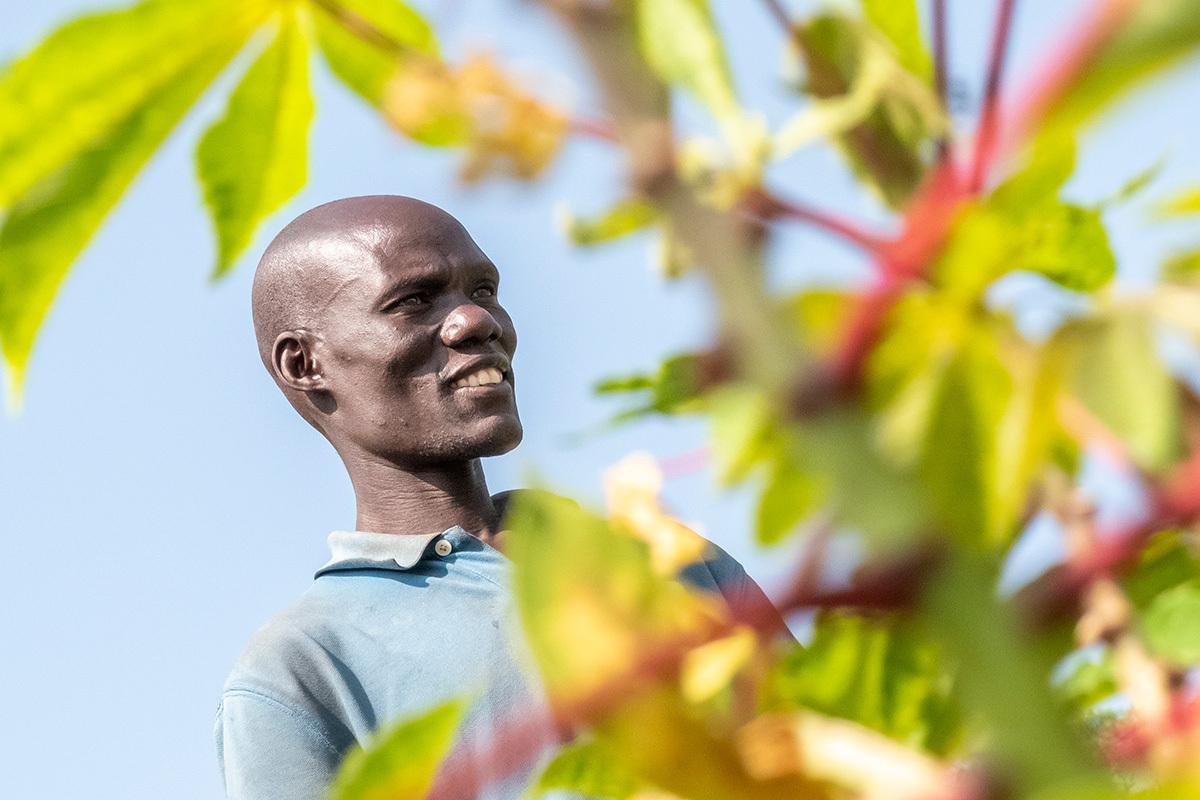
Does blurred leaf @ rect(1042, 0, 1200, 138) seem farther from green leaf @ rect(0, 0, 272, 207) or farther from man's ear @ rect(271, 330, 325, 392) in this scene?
man's ear @ rect(271, 330, 325, 392)

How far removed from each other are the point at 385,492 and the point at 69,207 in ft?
4.24

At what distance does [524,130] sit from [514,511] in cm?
7

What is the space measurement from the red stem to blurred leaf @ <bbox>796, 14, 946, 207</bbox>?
0.07 ft

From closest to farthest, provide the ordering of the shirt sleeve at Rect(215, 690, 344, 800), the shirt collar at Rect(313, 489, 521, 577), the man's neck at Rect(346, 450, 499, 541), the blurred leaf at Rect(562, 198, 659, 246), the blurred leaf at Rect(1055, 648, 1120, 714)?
the blurred leaf at Rect(562, 198, 659, 246)
the blurred leaf at Rect(1055, 648, 1120, 714)
the shirt sleeve at Rect(215, 690, 344, 800)
the shirt collar at Rect(313, 489, 521, 577)
the man's neck at Rect(346, 450, 499, 541)

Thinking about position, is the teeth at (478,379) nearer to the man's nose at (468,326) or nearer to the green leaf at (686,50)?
the man's nose at (468,326)

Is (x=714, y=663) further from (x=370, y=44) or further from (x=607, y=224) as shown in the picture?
(x=370, y=44)

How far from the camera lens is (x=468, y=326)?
1.57 metres

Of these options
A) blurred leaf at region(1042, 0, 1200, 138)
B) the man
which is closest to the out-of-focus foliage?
blurred leaf at region(1042, 0, 1200, 138)

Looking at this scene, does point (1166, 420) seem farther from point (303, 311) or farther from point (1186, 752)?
point (303, 311)

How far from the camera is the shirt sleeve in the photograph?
1216mm

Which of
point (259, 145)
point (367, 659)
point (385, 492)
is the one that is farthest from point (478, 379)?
point (259, 145)

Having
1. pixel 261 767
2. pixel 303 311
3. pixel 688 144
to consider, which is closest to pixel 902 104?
pixel 688 144

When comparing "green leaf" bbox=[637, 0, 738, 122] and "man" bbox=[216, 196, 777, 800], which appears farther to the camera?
"man" bbox=[216, 196, 777, 800]

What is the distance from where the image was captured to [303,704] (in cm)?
127
